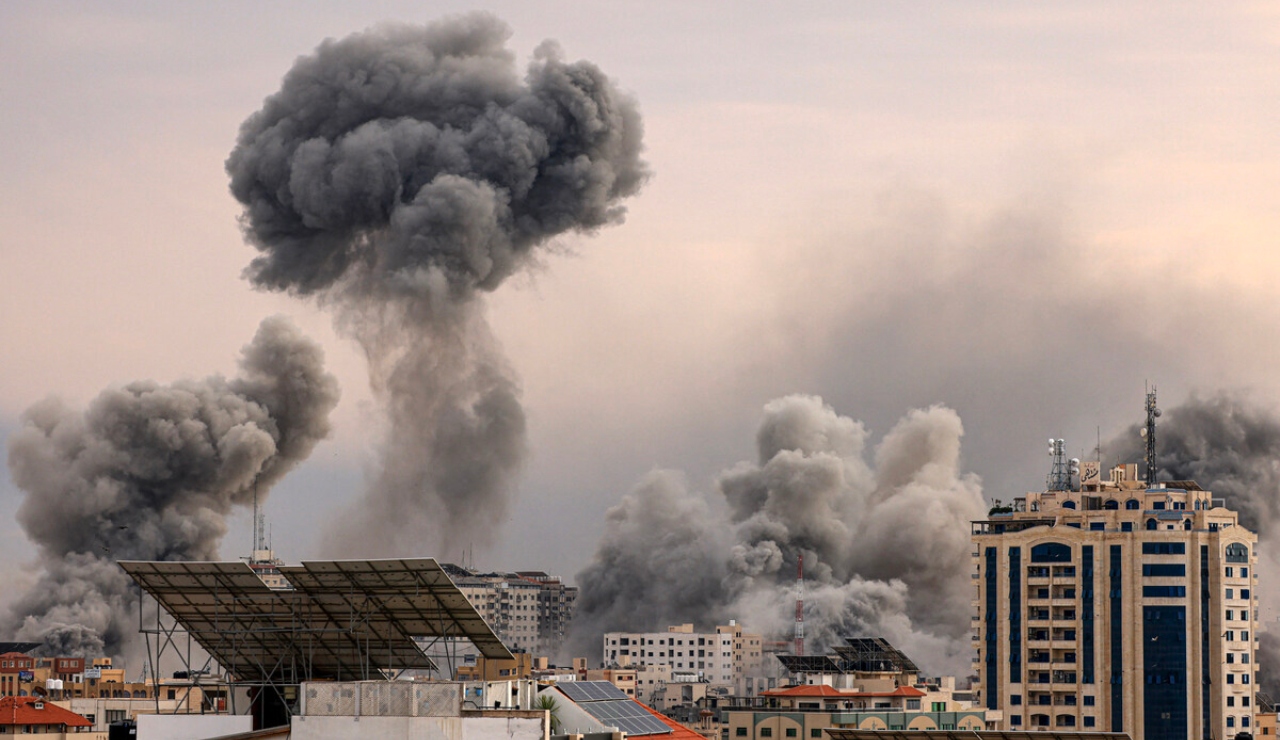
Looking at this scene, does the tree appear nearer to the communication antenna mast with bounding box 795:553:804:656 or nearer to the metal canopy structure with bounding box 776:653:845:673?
the metal canopy structure with bounding box 776:653:845:673

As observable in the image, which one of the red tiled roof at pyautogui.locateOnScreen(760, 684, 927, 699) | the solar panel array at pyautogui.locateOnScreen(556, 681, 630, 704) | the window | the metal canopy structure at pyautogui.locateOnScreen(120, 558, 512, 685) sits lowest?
the red tiled roof at pyautogui.locateOnScreen(760, 684, 927, 699)

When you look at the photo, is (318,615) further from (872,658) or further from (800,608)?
(800,608)

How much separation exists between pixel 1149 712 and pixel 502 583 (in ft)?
323

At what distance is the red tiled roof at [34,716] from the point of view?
76.6 meters

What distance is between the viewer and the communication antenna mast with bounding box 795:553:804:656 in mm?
138750

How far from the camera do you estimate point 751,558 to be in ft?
509

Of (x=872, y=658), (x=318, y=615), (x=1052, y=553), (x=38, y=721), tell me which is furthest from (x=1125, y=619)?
(x=318, y=615)

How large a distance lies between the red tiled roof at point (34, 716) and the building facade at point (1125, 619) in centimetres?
4676

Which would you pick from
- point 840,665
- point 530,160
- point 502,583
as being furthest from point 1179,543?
point 502,583

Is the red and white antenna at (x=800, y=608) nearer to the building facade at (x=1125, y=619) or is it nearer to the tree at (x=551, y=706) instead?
the building facade at (x=1125, y=619)

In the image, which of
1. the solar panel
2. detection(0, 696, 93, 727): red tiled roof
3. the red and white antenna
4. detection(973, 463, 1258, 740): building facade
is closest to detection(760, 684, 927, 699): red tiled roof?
detection(973, 463, 1258, 740): building facade

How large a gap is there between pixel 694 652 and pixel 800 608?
39.6 ft

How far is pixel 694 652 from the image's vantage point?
152125 mm

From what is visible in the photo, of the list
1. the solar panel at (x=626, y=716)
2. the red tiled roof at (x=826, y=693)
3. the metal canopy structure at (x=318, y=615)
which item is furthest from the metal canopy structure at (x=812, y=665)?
the metal canopy structure at (x=318, y=615)
